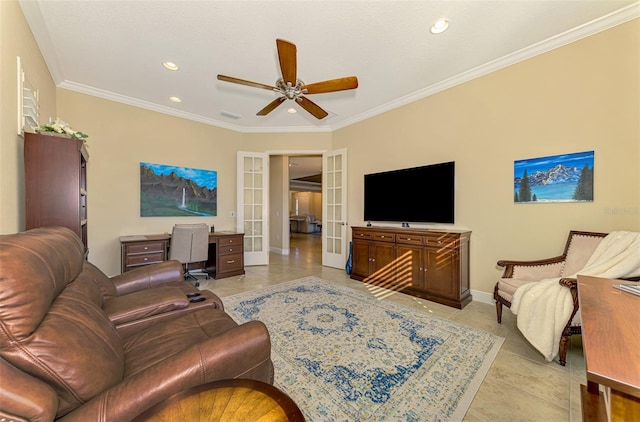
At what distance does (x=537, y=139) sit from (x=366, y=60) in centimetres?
217

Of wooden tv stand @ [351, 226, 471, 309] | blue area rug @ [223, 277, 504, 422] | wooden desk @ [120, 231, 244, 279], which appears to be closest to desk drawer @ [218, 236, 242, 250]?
wooden desk @ [120, 231, 244, 279]

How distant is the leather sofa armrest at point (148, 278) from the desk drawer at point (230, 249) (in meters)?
1.92

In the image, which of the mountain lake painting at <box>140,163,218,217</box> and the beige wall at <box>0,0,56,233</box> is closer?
the beige wall at <box>0,0,56,233</box>

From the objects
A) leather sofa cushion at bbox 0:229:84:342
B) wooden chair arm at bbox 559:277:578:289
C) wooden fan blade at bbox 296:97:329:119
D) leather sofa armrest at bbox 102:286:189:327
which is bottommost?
leather sofa armrest at bbox 102:286:189:327

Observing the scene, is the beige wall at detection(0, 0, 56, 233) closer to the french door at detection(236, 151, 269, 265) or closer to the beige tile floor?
the french door at detection(236, 151, 269, 265)

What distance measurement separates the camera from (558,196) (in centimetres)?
261

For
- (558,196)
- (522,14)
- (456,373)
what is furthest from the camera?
(558,196)

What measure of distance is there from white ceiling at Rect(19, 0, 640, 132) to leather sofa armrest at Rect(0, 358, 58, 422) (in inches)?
106

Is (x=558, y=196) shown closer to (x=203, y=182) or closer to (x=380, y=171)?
(x=380, y=171)

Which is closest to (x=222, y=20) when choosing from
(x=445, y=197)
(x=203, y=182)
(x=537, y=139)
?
(x=203, y=182)

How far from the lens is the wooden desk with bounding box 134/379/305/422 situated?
2.37ft

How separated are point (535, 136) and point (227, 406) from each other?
3.71 m

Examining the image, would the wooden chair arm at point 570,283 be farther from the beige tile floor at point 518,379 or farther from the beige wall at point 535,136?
the beige wall at point 535,136

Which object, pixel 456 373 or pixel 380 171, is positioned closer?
pixel 456 373
